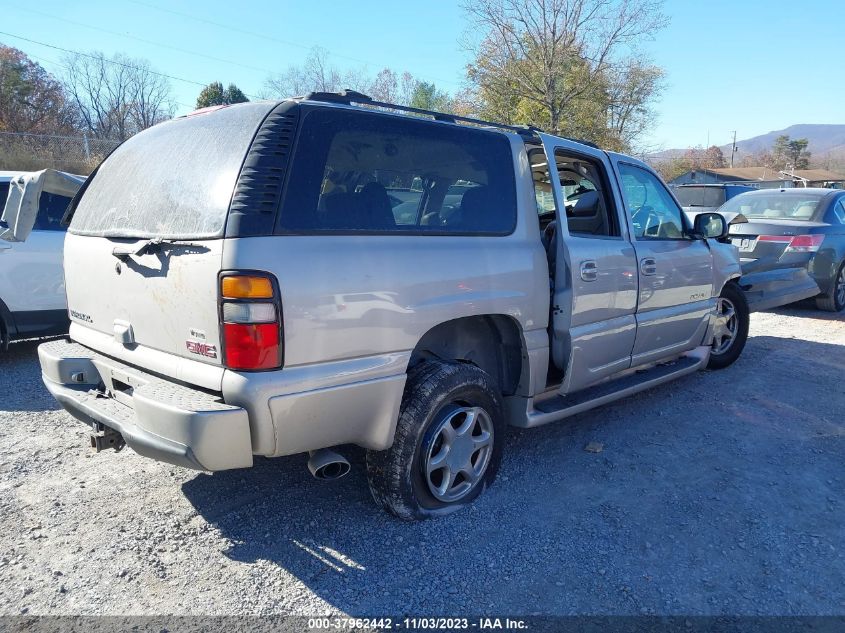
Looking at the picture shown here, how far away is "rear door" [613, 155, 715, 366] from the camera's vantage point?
4.37m

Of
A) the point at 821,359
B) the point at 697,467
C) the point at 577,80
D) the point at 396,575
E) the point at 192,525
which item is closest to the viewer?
the point at 396,575

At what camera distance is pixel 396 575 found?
8.80ft

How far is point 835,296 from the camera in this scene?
354 inches

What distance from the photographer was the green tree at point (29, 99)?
29.5 m

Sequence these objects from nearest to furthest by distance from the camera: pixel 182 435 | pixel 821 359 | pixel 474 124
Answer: pixel 182 435, pixel 474 124, pixel 821 359

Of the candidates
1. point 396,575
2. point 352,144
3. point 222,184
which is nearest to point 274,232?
point 222,184

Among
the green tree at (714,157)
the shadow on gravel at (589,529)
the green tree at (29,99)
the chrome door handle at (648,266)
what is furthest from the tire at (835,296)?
the green tree at (714,157)

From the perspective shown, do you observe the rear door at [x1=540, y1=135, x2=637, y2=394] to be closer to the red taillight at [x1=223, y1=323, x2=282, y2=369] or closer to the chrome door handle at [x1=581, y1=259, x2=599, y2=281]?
the chrome door handle at [x1=581, y1=259, x2=599, y2=281]

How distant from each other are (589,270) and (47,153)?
21.3 meters

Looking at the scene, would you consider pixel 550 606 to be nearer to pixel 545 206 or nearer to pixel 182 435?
pixel 182 435

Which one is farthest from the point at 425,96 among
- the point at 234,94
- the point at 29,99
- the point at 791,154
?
the point at 791,154

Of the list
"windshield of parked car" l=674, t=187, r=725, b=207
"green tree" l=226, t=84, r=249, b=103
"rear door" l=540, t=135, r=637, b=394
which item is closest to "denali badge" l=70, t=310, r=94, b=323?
"rear door" l=540, t=135, r=637, b=394

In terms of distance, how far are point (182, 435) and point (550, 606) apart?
1666 mm

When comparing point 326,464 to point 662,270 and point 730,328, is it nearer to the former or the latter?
point 662,270
